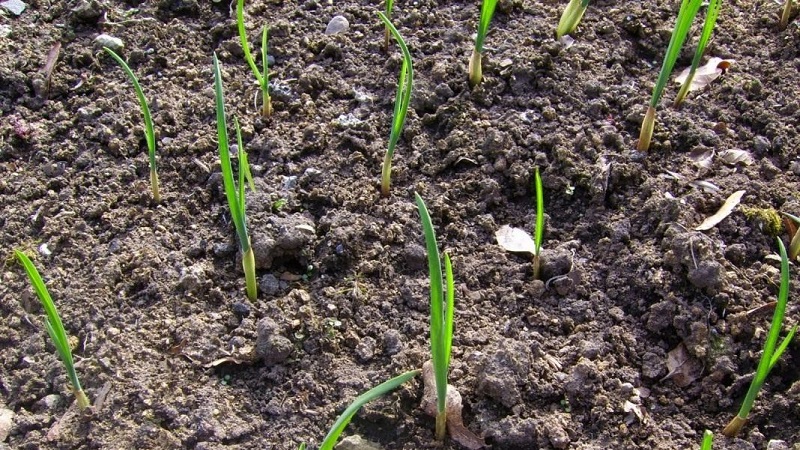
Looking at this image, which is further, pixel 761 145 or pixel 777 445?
pixel 761 145

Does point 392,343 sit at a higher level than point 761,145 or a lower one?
lower

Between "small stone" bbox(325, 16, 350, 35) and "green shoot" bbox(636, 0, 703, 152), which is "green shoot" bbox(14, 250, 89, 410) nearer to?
"small stone" bbox(325, 16, 350, 35)

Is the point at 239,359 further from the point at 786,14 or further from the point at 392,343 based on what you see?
the point at 786,14

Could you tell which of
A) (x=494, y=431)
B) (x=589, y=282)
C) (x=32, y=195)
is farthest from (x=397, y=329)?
(x=32, y=195)

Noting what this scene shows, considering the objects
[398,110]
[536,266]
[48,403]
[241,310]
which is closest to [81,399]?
[48,403]

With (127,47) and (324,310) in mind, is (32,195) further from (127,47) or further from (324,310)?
(324,310)

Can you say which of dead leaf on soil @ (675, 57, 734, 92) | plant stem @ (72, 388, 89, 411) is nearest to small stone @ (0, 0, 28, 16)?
plant stem @ (72, 388, 89, 411)

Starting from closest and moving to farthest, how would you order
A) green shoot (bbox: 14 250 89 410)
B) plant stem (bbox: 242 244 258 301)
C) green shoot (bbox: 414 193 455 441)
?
green shoot (bbox: 414 193 455 441)
green shoot (bbox: 14 250 89 410)
plant stem (bbox: 242 244 258 301)

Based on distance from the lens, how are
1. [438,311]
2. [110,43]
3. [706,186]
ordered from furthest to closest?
[110,43] < [706,186] < [438,311]
